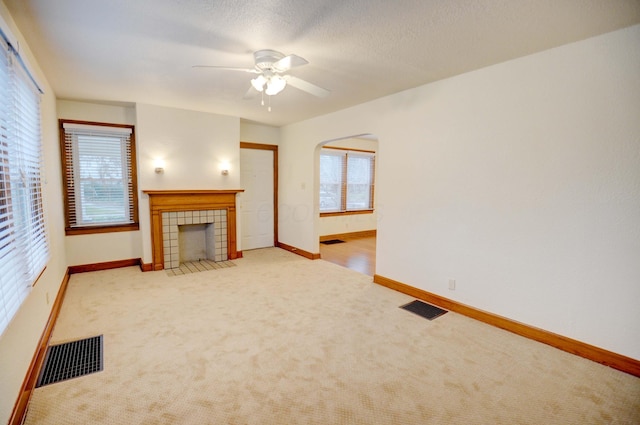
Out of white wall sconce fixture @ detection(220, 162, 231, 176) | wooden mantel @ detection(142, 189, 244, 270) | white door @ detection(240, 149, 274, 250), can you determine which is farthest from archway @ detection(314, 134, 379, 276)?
white wall sconce fixture @ detection(220, 162, 231, 176)

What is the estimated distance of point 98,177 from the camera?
4586 millimetres

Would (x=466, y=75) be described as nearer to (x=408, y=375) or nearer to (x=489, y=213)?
(x=489, y=213)

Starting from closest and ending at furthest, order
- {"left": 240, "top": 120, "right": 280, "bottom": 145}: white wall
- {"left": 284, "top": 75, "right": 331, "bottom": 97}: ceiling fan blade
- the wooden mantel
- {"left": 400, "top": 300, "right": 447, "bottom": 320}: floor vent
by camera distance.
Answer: {"left": 284, "top": 75, "right": 331, "bottom": 97}: ceiling fan blade
{"left": 400, "top": 300, "right": 447, "bottom": 320}: floor vent
the wooden mantel
{"left": 240, "top": 120, "right": 280, "bottom": 145}: white wall

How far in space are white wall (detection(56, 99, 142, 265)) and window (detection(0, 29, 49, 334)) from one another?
6.32 feet

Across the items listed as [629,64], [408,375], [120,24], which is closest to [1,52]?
[120,24]

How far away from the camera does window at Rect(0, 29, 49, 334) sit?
175 cm

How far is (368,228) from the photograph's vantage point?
789cm

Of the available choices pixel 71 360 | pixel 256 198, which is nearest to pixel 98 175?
pixel 256 198

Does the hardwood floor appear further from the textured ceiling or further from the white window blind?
the white window blind

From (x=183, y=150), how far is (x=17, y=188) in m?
2.84

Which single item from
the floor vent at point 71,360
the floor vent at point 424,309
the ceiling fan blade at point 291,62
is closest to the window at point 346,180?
the floor vent at point 424,309

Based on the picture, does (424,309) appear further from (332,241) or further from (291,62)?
(332,241)

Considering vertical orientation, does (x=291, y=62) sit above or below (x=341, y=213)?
above

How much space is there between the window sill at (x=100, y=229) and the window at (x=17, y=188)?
2.06 m
